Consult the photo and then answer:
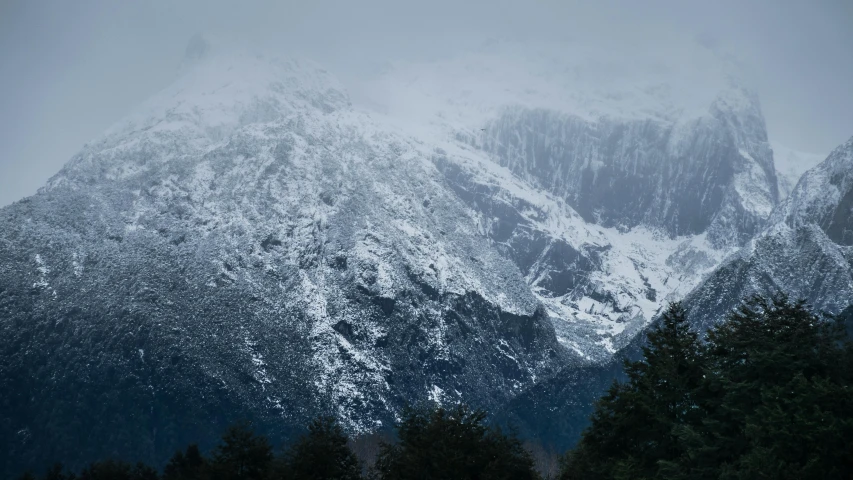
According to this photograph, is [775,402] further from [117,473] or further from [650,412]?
[117,473]

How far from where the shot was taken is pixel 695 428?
41094mm

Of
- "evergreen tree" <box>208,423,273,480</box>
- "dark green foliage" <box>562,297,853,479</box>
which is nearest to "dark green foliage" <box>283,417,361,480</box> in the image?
"evergreen tree" <box>208,423,273,480</box>

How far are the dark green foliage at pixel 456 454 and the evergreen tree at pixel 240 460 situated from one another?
29.8 ft

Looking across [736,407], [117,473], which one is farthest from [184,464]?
[736,407]

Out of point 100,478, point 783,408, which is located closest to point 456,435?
point 783,408

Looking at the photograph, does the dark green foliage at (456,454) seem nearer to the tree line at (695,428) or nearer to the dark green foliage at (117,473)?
the tree line at (695,428)

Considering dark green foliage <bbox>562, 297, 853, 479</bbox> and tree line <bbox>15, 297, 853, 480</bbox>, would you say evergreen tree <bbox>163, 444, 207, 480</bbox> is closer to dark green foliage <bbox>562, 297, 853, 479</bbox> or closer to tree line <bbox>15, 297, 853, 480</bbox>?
tree line <bbox>15, 297, 853, 480</bbox>

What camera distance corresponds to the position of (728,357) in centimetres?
4216

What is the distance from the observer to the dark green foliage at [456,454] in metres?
49.1

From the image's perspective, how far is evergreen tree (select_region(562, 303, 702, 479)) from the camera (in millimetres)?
Result: 42531

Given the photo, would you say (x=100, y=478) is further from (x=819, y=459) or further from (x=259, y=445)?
(x=819, y=459)

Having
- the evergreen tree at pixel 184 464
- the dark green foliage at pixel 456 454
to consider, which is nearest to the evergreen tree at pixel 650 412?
the dark green foliage at pixel 456 454

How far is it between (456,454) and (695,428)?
1559cm

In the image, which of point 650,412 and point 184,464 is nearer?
point 650,412
